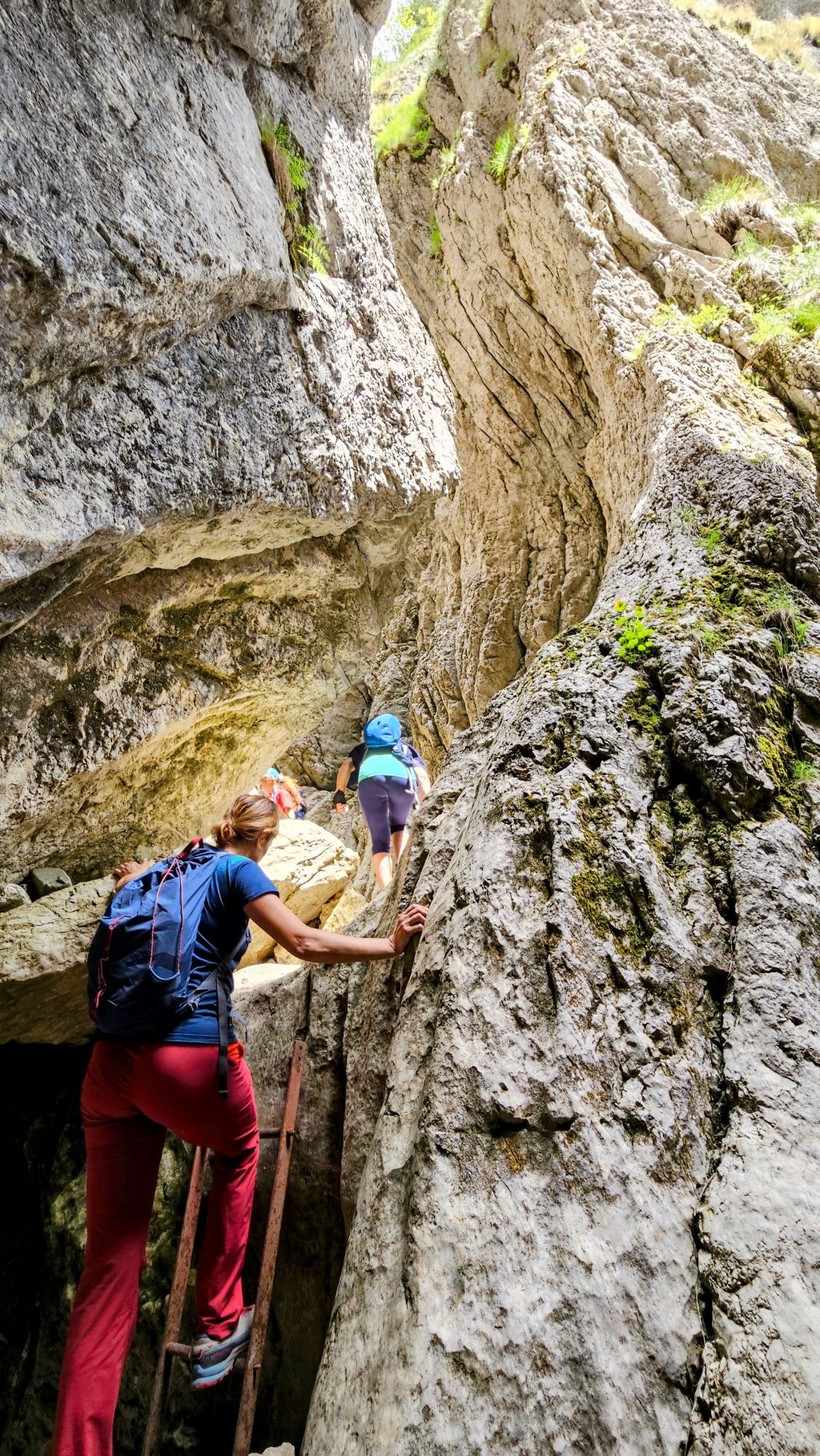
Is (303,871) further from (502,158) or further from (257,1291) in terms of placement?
(502,158)

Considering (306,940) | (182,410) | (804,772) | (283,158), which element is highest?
(283,158)

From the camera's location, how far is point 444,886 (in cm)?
363

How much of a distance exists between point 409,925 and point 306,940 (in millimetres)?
608

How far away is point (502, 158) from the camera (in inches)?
416

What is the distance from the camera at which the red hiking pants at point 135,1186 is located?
10.1ft

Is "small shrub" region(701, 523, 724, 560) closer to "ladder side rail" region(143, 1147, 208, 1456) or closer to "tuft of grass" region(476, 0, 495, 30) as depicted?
Answer: "ladder side rail" region(143, 1147, 208, 1456)

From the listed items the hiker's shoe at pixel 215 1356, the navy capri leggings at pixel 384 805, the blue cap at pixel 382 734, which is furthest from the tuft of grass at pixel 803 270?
the hiker's shoe at pixel 215 1356

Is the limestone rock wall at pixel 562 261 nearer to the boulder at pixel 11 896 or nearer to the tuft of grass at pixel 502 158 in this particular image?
the tuft of grass at pixel 502 158

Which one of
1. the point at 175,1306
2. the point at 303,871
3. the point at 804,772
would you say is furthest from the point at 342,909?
the point at 804,772

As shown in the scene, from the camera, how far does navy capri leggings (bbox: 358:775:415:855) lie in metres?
7.53

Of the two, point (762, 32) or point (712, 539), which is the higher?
point (762, 32)

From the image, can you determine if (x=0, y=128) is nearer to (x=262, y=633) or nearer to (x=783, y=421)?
(x=262, y=633)

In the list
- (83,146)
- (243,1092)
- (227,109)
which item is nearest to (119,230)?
(83,146)

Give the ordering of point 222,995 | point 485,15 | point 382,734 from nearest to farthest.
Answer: point 222,995 → point 382,734 → point 485,15
